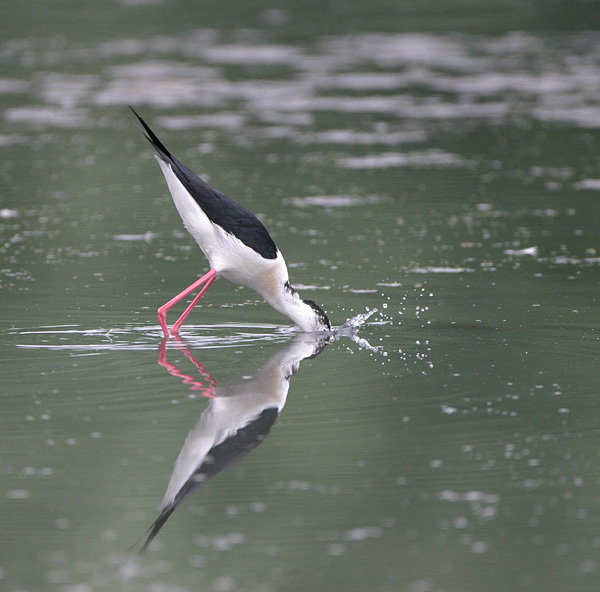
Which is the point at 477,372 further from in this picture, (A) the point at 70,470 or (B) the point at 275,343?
(A) the point at 70,470

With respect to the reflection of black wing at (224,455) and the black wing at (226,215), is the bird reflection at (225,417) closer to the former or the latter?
the reflection of black wing at (224,455)

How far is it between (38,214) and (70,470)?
6.25 m

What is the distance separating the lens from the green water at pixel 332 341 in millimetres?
4652

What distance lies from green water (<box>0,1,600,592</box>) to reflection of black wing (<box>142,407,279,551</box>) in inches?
2.2

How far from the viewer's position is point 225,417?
20.0ft

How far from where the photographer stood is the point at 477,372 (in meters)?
6.87

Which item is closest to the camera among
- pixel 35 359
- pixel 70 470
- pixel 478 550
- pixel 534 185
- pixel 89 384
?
pixel 478 550

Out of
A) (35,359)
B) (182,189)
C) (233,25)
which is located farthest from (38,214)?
(233,25)

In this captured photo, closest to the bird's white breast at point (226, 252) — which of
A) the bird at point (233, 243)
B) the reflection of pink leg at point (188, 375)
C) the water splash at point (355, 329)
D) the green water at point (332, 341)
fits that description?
the bird at point (233, 243)

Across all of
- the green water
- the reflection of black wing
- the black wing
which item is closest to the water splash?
the green water

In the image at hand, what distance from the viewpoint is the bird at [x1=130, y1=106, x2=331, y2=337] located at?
25.9 ft

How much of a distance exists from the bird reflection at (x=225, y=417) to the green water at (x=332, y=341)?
0.05 m

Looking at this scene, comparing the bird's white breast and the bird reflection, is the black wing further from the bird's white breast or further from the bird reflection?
the bird reflection

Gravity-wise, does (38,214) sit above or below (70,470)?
below
